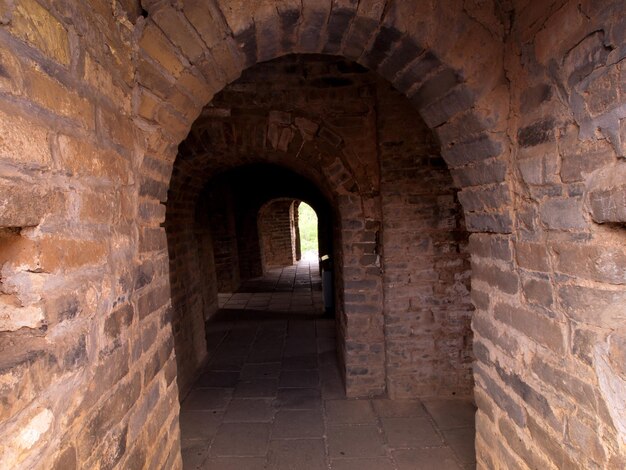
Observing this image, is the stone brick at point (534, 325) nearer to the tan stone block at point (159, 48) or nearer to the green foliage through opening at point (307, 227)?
the tan stone block at point (159, 48)

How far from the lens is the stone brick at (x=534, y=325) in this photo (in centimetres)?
153

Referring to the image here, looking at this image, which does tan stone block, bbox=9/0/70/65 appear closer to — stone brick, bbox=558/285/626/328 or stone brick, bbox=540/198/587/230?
stone brick, bbox=540/198/587/230

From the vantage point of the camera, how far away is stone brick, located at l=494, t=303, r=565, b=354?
5.01 feet

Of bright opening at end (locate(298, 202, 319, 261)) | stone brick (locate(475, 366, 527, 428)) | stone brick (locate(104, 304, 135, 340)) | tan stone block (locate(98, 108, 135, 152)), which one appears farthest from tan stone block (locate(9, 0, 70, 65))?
bright opening at end (locate(298, 202, 319, 261))

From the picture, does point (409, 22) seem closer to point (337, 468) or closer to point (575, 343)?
point (575, 343)

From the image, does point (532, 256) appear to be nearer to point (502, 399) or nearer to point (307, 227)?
point (502, 399)

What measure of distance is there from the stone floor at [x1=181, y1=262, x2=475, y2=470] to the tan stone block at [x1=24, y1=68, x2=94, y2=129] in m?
2.93

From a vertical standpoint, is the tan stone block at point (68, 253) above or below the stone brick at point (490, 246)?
above

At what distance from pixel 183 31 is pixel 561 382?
2079 millimetres

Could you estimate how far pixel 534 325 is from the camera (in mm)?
1671

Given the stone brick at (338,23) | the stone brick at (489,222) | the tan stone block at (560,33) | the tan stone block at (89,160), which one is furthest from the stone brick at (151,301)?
the tan stone block at (560,33)

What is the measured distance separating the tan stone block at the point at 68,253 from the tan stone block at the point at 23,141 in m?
0.22

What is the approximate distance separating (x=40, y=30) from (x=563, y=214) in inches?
71.4

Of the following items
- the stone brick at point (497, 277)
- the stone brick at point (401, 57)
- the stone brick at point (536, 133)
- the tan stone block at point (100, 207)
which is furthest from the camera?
the stone brick at point (497, 277)
